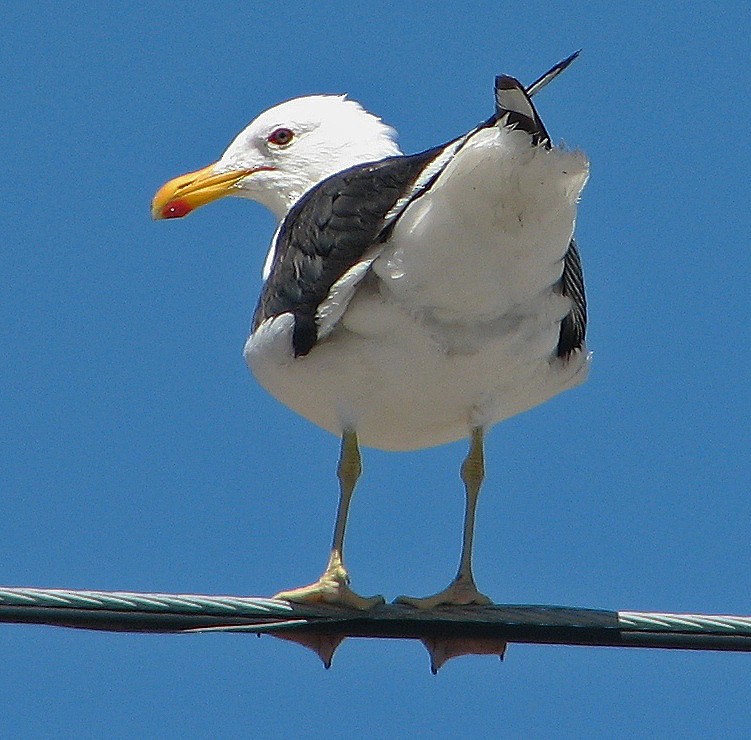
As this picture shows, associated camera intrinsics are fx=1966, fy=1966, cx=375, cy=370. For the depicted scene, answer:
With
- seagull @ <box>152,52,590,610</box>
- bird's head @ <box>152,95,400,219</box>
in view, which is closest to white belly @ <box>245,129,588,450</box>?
seagull @ <box>152,52,590,610</box>

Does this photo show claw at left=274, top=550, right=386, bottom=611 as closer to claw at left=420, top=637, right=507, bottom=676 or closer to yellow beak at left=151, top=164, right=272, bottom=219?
claw at left=420, top=637, right=507, bottom=676

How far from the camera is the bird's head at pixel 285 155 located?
11508 mm

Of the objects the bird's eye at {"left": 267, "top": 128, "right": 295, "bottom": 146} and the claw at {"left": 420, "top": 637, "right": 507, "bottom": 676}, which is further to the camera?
the bird's eye at {"left": 267, "top": 128, "right": 295, "bottom": 146}

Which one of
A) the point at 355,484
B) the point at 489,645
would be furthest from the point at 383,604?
the point at 355,484

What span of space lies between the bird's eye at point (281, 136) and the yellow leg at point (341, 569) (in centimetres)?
267

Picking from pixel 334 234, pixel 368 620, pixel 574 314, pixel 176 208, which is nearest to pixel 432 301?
pixel 334 234

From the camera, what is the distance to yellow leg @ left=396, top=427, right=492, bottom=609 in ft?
29.9

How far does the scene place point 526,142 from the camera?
7891 millimetres

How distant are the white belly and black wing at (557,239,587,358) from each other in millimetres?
82

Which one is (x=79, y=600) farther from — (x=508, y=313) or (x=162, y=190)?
(x=162, y=190)

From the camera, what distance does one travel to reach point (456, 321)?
28.9 feet

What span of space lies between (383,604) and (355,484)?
3.86 feet

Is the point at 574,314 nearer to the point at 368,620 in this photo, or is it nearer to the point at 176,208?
the point at 368,620

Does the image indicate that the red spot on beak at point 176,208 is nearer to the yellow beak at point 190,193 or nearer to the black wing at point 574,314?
the yellow beak at point 190,193
